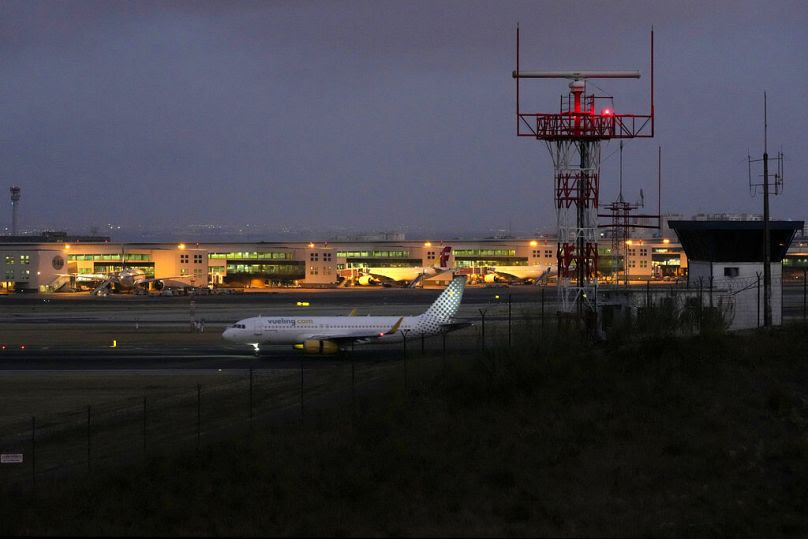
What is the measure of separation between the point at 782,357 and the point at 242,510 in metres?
17.7

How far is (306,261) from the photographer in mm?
131000

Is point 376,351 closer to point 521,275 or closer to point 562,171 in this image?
point 562,171

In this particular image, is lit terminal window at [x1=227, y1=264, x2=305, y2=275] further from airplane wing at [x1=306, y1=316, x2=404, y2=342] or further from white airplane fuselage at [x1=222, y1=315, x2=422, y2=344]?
airplane wing at [x1=306, y1=316, x2=404, y2=342]

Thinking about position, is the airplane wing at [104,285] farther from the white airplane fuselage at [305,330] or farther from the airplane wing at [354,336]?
the airplane wing at [354,336]

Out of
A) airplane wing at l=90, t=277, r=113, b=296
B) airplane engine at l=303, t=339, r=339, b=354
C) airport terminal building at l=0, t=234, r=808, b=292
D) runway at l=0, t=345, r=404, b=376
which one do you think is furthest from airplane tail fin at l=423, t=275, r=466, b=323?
airport terminal building at l=0, t=234, r=808, b=292

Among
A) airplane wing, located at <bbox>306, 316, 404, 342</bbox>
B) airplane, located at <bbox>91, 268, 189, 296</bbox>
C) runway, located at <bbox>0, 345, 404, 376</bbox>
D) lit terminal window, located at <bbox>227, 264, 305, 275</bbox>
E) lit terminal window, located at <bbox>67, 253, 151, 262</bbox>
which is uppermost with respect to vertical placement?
lit terminal window, located at <bbox>67, 253, 151, 262</bbox>

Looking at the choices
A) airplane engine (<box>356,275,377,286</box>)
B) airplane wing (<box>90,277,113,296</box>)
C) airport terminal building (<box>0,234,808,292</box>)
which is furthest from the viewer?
airplane engine (<box>356,275,377,286</box>)

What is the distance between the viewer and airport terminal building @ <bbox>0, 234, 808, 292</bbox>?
385 ft

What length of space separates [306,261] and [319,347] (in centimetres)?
8635

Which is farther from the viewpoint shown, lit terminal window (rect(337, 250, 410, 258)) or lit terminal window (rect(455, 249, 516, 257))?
lit terminal window (rect(337, 250, 410, 258))

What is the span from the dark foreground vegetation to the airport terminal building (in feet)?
298

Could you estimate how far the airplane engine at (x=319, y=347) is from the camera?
1788 inches

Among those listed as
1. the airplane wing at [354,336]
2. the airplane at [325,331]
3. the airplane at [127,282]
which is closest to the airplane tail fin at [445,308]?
the airplane at [325,331]

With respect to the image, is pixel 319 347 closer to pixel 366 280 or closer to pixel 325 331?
pixel 325 331
